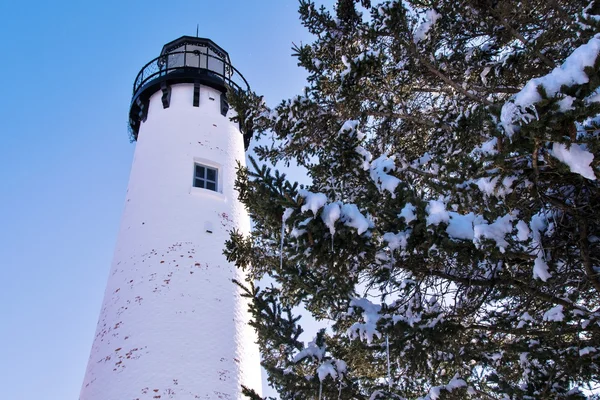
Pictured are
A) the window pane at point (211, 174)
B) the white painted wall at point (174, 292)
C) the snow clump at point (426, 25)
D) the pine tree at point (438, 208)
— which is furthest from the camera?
the window pane at point (211, 174)

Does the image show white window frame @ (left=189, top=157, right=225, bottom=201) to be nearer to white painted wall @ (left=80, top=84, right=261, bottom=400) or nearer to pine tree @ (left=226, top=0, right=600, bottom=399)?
white painted wall @ (left=80, top=84, right=261, bottom=400)

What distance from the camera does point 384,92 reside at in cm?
741

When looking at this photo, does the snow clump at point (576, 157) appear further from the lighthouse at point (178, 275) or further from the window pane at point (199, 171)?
the window pane at point (199, 171)

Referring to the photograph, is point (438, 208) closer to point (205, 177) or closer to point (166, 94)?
point (205, 177)

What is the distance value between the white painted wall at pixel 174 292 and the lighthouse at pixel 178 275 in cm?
2

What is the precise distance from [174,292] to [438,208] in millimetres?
5438

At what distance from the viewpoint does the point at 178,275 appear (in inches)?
339

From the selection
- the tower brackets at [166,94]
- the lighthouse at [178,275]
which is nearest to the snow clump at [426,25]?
the lighthouse at [178,275]

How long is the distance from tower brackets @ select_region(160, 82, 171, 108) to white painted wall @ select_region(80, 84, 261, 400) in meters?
1.03

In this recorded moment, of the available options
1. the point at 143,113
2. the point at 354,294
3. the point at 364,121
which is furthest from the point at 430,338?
the point at 143,113

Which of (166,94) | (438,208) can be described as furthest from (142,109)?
(438,208)

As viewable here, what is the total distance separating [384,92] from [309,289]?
337 cm

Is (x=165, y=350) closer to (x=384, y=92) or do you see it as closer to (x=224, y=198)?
(x=224, y=198)

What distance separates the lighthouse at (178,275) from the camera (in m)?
7.59
